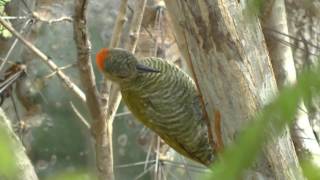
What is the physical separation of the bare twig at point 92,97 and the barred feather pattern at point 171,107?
14 cm

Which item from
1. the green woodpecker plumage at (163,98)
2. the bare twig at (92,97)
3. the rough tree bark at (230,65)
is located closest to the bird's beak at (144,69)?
the green woodpecker plumage at (163,98)

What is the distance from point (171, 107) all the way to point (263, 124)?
172cm

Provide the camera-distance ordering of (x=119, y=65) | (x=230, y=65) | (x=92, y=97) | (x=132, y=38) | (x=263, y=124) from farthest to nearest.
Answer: (x=132, y=38)
(x=92, y=97)
(x=119, y=65)
(x=230, y=65)
(x=263, y=124)

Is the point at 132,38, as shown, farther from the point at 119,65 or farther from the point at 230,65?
the point at 230,65

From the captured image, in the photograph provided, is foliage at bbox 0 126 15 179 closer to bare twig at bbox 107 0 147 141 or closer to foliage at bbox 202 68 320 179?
foliage at bbox 202 68 320 179

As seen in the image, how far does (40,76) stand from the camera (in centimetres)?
343

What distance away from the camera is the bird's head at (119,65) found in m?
2.12

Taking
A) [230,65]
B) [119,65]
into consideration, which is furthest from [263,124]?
[119,65]

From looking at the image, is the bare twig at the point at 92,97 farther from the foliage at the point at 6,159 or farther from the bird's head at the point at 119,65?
the foliage at the point at 6,159

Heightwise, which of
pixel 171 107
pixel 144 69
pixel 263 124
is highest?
pixel 263 124

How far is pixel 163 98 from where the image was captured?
2.25 meters

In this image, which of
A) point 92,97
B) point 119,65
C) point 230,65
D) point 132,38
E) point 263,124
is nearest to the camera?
point 263,124

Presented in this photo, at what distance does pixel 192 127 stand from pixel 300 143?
26.6 inches

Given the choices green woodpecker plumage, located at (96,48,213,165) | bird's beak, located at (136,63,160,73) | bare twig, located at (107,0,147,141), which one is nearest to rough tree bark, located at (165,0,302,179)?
green woodpecker plumage, located at (96,48,213,165)
